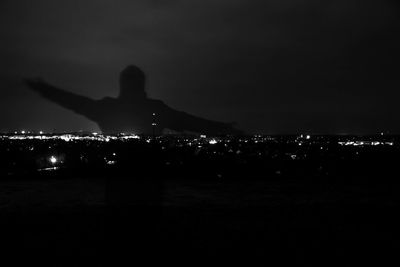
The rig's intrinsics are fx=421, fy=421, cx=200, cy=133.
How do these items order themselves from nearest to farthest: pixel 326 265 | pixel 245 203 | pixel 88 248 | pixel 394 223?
1. pixel 326 265
2. pixel 88 248
3. pixel 394 223
4. pixel 245 203

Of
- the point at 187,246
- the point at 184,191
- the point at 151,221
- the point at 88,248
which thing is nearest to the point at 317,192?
the point at 184,191

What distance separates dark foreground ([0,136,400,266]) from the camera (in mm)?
6288

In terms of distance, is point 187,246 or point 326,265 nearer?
point 326,265

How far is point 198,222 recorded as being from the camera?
8.39m

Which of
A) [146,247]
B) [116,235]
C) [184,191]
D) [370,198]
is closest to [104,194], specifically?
[184,191]

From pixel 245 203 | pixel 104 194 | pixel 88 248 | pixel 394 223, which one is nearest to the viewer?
pixel 88 248

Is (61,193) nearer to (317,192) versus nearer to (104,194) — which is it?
(104,194)

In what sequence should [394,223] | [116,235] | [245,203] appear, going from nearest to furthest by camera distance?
1. [116,235]
2. [394,223]
3. [245,203]

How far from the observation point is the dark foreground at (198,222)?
6.29 metres

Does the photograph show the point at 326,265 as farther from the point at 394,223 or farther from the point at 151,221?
the point at 151,221

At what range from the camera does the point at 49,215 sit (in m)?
9.03

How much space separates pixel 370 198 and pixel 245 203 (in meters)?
3.47

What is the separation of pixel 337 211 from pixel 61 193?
7.64m

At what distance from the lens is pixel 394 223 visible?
824cm
